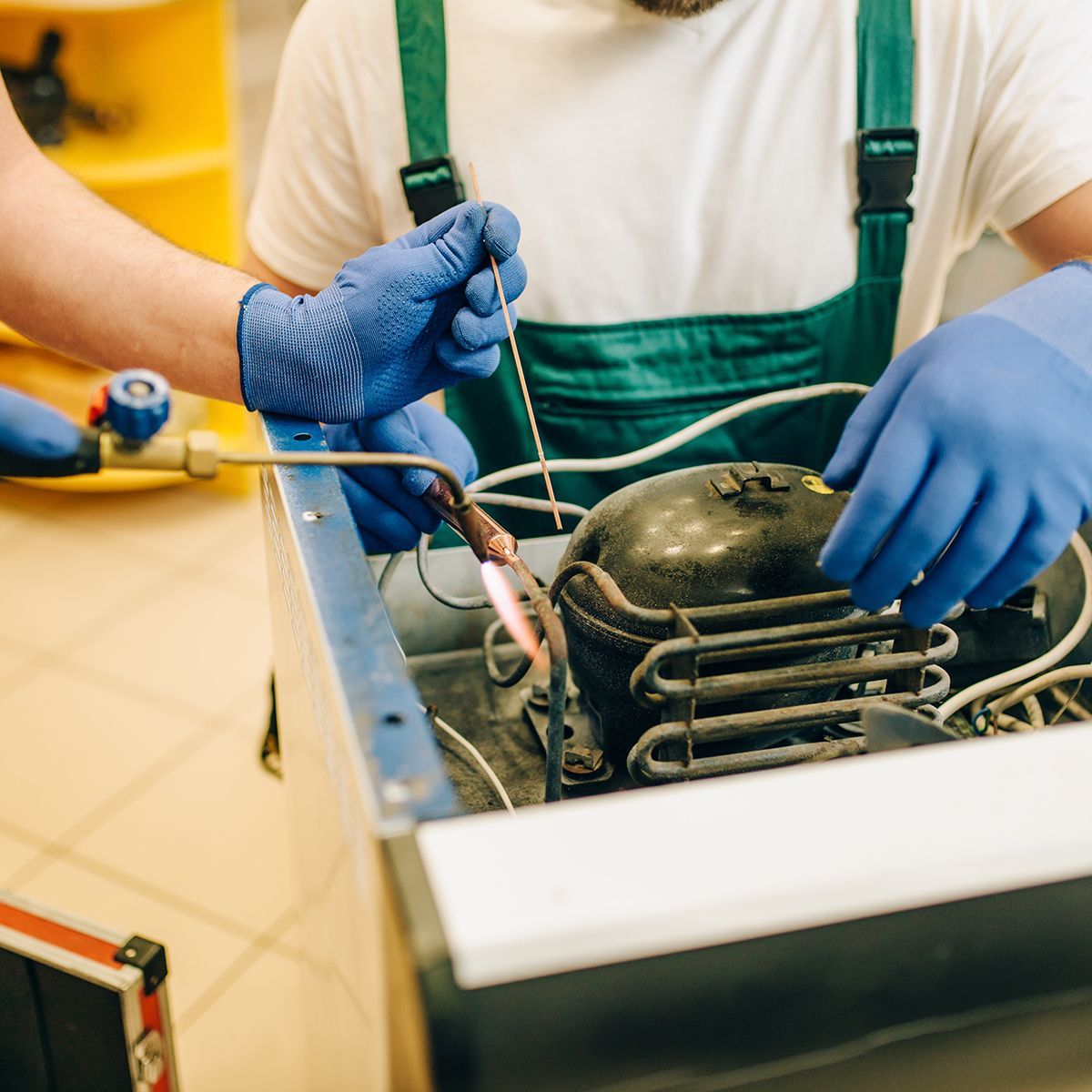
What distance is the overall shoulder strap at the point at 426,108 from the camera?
119cm

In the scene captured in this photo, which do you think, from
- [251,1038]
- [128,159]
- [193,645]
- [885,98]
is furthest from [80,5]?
[251,1038]

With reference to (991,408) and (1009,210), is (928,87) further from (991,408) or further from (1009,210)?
(991,408)

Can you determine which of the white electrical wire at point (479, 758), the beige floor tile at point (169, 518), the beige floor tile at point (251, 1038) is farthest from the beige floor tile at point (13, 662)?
the white electrical wire at point (479, 758)

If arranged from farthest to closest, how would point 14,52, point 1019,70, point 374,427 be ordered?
1. point 14,52
2. point 1019,70
3. point 374,427

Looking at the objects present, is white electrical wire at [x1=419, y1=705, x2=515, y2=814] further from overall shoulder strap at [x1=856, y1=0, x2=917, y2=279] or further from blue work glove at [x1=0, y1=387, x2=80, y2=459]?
overall shoulder strap at [x1=856, y1=0, x2=917, y2=279]

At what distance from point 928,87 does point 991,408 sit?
26.1 inches

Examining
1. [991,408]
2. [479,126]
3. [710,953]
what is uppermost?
[479,126]

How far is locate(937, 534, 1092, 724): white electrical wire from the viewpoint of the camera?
2.64ft

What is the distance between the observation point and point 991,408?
0.75 metres

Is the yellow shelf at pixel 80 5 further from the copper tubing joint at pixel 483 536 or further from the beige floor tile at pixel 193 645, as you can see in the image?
the copper tubing joint at pixel 483 536

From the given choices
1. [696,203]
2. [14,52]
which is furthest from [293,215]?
[14,52]

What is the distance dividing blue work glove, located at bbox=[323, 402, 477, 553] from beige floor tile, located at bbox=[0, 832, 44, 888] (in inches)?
45.6

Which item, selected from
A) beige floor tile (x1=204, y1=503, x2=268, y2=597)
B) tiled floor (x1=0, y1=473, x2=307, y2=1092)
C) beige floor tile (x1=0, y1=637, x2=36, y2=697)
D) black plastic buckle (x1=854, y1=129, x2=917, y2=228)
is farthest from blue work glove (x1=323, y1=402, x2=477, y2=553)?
beige floor tile (x1=204, y1=503, x2=268, y2=597)

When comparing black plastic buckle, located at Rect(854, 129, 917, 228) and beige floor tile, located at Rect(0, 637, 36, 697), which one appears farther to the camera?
beige floor tile, located at Rect(0, 637, 36, 697)
